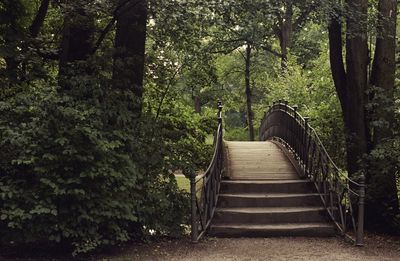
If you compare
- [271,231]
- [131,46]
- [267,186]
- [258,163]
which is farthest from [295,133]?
[131,46]

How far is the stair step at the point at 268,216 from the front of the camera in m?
8.82

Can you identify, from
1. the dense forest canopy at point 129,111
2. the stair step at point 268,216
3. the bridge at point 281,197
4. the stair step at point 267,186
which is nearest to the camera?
the dense forest canopy at point 129,111

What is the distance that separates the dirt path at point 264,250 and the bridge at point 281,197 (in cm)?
24

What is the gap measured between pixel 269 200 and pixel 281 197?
10.1 inches

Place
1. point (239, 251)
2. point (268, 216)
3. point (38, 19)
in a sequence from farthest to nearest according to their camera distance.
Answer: point (38, 19) < point (268, 216) < point (239, 251)

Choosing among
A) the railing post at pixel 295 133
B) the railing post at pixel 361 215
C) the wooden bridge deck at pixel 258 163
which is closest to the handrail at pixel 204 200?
the wooden bridge deck at pixel 258 163

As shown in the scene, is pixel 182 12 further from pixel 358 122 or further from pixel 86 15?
pixel 358 122

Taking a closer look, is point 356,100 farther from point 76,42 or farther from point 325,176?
point 76,42

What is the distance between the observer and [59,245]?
264 inches

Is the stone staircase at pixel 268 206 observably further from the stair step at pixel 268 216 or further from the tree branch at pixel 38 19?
the tree branch at pixel 38 19

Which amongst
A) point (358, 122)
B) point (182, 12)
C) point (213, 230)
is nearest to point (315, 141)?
point (358, 122)

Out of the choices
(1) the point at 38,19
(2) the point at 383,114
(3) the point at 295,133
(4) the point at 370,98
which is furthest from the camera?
(3) the point at 295,133

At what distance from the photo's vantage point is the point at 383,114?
28.4 feet

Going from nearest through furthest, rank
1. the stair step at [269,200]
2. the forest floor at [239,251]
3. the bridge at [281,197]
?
the forest floor at [239,251] < the bridge at [281,197] < the stair step at [269,200]
